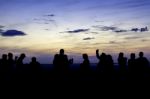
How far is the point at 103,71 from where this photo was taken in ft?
51.0

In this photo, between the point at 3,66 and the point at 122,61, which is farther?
the point at 122,61

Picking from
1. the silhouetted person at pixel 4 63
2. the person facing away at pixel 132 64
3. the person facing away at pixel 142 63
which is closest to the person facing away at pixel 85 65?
the person facing away at pixel 132 64

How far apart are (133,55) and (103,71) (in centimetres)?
174

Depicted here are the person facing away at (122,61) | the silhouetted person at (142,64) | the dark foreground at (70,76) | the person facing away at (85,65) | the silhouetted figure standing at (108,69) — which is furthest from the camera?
the person facing away at (122,61)

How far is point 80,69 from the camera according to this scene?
1579 centimetres

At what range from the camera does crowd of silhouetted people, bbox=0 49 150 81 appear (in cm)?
1484

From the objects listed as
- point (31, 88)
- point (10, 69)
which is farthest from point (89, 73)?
point (10, 69)

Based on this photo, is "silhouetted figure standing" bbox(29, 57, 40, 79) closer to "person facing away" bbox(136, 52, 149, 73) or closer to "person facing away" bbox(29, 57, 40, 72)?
"person facing away" bbox(29, 57, 40, 72)

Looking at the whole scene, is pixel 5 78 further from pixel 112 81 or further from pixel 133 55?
pixel 133 55

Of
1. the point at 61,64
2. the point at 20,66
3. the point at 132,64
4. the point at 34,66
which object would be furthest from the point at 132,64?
the point at 20,66

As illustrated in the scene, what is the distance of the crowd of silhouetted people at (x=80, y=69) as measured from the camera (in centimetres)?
1484

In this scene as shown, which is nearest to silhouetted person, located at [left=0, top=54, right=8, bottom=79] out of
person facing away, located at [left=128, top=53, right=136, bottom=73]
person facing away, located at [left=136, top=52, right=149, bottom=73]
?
person facing away, located at [left=128, top=53, right=136, bottom=73]

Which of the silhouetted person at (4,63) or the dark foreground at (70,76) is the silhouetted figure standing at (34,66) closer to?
the dark foreground at (70,76)

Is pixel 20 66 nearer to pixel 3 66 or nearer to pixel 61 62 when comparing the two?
pixel 3 66
